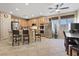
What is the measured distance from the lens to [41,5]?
12.1 ft

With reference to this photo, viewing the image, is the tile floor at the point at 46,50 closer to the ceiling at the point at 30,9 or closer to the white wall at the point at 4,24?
the white wall at the point at 4,24

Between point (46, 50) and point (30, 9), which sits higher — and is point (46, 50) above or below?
below

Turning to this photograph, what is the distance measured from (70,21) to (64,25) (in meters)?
0.18

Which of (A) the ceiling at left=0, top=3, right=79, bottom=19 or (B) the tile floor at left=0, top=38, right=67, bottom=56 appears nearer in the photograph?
(A) the ceiling at left=0, top=3, right=79, bottom=19

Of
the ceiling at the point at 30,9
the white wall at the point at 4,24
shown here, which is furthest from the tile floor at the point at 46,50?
the ceiling at the point at 30,9

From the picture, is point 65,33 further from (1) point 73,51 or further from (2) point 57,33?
(1) point 73,51

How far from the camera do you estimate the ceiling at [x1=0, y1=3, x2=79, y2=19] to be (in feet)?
11.9

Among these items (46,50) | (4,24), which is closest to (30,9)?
(4,24)

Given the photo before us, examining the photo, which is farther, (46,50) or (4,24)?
(46,50)

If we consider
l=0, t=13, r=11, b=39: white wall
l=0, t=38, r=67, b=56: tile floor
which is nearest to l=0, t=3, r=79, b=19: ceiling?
l=0, t=13, r=11, b=39: white wall

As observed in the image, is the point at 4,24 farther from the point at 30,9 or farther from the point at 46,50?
the point at 46,50

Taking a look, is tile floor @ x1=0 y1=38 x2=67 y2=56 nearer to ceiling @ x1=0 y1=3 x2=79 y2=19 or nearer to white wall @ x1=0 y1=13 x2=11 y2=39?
white wall @ x1=0 y1=13 x2=11 y2=39

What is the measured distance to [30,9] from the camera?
3.87 metres

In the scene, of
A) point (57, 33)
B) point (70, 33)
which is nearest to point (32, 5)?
point (57, 33)
